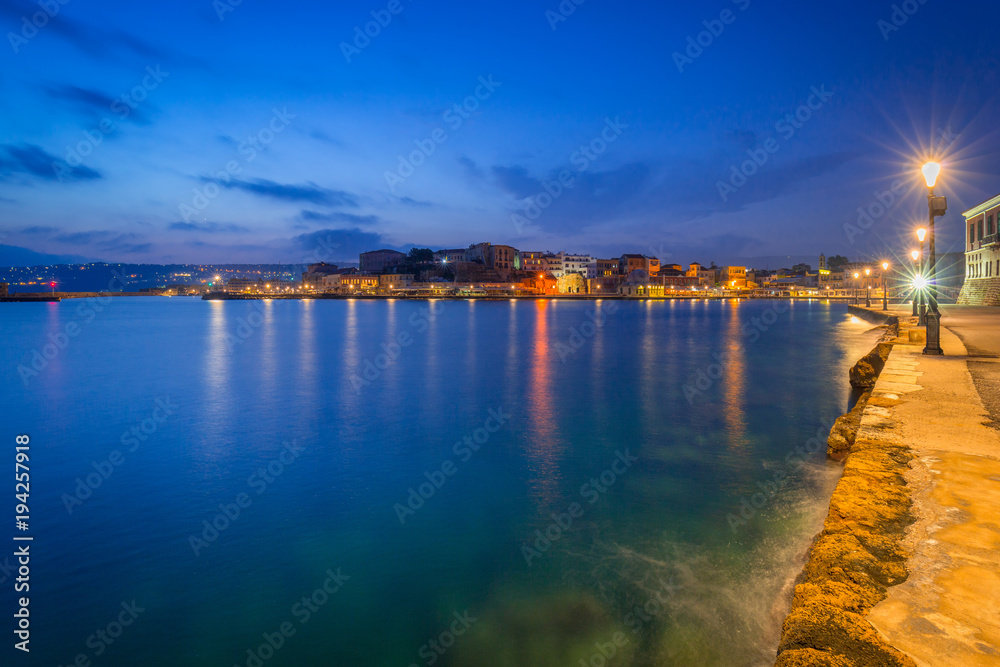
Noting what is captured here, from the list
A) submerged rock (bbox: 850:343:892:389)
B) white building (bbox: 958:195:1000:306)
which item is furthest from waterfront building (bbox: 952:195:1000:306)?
submerged rock (bbox: 850:343:892:389)

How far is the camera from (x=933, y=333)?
44.7 ft

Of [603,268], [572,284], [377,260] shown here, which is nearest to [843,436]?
[572,284]

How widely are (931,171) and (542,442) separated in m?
11.5

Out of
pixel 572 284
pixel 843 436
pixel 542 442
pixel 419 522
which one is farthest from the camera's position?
pixel 572 284

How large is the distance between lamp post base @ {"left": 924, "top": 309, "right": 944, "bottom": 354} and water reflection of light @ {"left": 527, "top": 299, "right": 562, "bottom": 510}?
1012cm

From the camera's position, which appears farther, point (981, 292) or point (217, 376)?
point (981, 292)

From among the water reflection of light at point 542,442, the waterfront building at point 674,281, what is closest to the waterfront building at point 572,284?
the waterfront building at point 674,281

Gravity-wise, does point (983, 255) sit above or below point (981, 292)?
above

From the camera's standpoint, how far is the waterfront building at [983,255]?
38.2m

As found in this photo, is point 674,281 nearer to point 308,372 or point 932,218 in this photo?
point 308,372

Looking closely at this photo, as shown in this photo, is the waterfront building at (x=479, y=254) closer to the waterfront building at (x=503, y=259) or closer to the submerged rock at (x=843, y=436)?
the waterfront building at (x=503, y=259)

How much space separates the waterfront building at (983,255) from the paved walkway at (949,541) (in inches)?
1645

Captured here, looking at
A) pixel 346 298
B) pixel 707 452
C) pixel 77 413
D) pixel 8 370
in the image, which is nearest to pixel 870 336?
pixel 707 452

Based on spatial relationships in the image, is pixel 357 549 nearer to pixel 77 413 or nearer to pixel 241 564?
pixel 241 564
